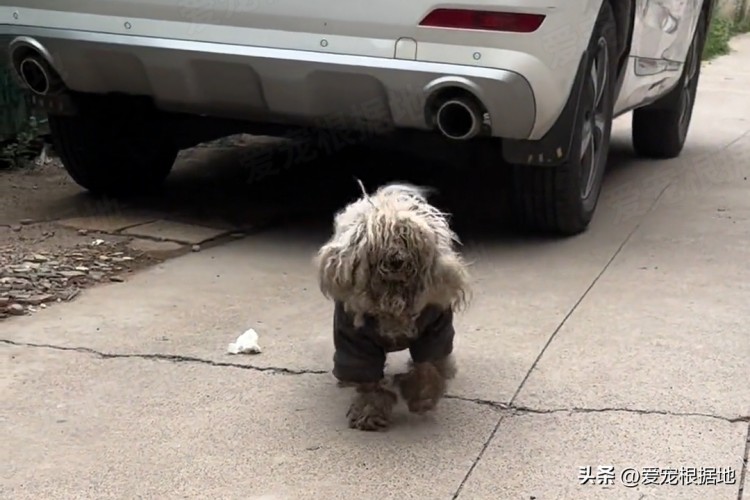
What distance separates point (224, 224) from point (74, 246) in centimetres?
81

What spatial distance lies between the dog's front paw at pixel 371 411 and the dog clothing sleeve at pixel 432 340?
0.15 m

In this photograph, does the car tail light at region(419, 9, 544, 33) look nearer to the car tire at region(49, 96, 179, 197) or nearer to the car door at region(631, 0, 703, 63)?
the car door at region(631, 0, 703, 63)

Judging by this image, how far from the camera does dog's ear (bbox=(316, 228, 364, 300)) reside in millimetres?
3066

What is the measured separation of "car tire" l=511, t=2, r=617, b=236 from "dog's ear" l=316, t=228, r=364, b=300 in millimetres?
2015

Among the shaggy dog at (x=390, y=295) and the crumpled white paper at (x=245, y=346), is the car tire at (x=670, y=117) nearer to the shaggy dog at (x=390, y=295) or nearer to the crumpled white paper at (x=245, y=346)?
the crumpled white paper at (x=245, y=346)

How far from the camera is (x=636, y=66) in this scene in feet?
18.8

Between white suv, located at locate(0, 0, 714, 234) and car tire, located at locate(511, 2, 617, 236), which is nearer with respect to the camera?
white suv, located at locate(0, 0, 714, 234)

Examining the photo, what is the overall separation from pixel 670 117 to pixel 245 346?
14.9 ft

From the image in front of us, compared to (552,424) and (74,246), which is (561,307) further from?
(74,246)

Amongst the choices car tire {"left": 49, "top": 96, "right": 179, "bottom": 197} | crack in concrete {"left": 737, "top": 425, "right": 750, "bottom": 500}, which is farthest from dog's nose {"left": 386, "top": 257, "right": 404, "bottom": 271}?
car tire {"left": 49, "top": 96, "right": 179, "bottom": 197}

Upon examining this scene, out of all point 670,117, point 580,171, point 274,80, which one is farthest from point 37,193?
point 670,117

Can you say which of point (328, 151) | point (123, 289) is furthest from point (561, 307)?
point (328, 151)

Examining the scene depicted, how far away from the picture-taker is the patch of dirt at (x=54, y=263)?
434 centimetres

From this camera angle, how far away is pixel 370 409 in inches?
126
